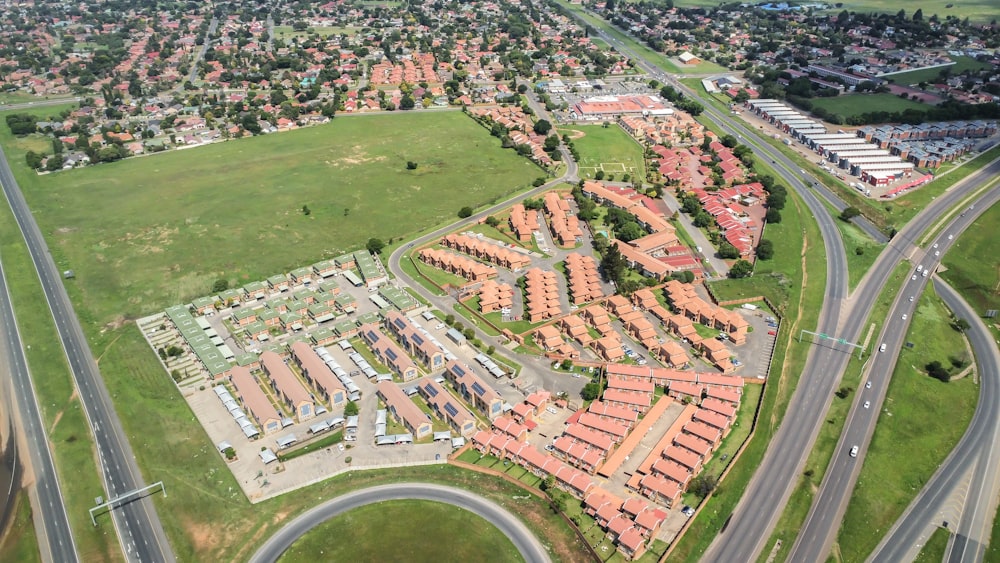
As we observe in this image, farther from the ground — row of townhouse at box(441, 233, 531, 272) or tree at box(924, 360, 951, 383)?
tree at box(924, 360, 951, 383)

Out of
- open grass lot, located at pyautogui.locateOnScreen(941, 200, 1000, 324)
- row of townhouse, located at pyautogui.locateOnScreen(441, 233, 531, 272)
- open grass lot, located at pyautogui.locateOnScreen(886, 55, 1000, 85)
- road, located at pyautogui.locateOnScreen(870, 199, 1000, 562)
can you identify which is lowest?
row of townhouse, located at pyautogui.locateOnScreen(441, 233, 531, 272)

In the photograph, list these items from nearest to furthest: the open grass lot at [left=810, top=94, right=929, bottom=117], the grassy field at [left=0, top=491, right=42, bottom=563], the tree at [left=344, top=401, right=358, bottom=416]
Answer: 1. the grassy field at [left=0, top=491, right=42, bottom=563]
2. the tree at [left=344, top=401, right=358, bottom=416]
3. the open grass lot at [left=810, top=94, right=929, bottom=117]

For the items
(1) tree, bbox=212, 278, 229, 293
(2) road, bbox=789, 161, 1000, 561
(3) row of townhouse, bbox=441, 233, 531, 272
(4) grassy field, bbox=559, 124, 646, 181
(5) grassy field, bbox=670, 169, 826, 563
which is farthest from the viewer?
(4) grassy field, bbox=559, 124, 646, 181

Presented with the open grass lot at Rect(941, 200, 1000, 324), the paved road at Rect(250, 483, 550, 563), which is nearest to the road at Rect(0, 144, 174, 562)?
the paved road at Rect(250, 483, 550, 563)

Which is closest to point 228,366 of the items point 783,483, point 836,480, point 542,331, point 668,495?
point 542,331

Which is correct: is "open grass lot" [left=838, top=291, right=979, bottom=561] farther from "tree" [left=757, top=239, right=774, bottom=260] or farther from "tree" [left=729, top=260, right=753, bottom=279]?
"tree" [left=757, top=239, right=774, bottom=260]

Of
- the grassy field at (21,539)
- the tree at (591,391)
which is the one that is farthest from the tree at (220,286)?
the tree at (591,391)
